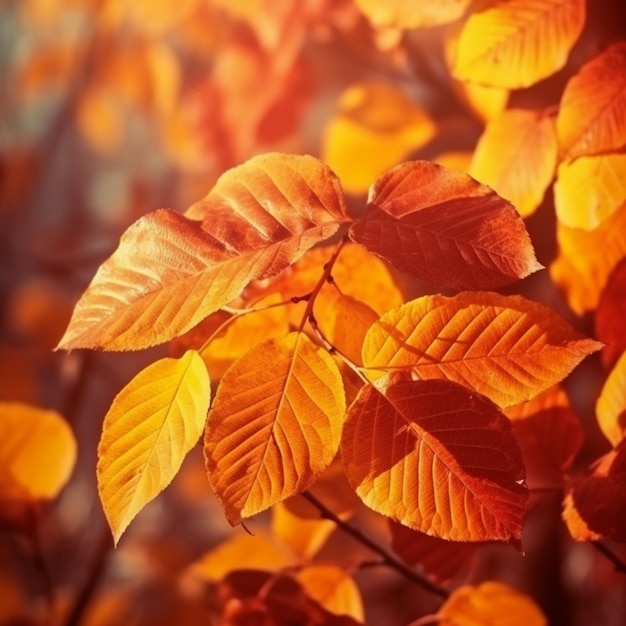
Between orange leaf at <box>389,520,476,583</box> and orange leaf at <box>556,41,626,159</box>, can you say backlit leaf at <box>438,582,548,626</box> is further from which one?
orange leaf at <box>556,41,626,159</box>

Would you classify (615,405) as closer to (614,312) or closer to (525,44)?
(614,312)

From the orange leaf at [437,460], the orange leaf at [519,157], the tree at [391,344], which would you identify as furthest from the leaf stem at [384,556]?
the orange leaf at [519,157]

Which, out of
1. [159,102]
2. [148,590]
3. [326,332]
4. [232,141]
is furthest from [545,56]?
[148,590]

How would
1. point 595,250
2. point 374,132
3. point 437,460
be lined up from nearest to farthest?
1. point 437,460
2. point 595,250
3. point 374,132

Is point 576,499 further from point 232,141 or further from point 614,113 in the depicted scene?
point 232,141

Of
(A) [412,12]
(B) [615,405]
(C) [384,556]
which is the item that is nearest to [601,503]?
(B) [615,405]
